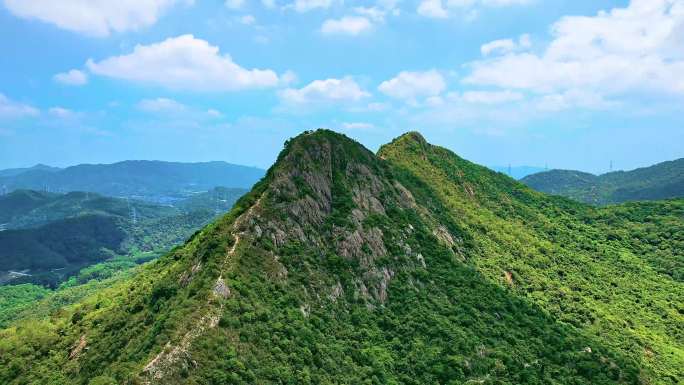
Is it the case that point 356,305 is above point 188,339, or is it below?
below

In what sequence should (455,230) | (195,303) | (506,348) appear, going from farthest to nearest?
(455,230)
(506,348)
(195,303)

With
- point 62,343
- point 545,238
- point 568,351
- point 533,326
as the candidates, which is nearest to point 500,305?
point 533,326

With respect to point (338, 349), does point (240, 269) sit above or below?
above

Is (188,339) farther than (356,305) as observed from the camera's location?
No

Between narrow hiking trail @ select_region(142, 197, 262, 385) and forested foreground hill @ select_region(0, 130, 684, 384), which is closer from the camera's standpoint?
narrow hiking trail @ select_region(142, 197, 262, 385)

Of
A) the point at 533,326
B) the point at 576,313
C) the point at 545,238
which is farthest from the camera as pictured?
the point at 545,238

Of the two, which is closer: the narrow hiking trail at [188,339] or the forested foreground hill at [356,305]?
the narrow hiking trail at [188,339]

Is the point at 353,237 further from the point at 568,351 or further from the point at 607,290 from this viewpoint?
the point at 607,290

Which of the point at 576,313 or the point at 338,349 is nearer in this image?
the point at 338,349
